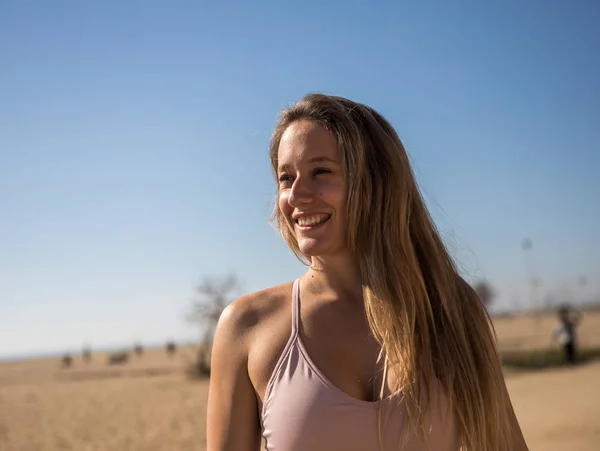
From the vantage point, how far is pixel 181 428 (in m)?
14.3

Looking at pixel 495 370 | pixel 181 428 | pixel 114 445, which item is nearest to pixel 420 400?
pixel 495 370

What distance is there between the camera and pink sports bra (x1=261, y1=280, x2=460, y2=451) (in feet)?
5.96

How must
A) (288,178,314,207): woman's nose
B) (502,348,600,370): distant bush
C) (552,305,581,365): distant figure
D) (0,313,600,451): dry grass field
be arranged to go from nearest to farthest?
(288,178,314,207): woman's nose → (0,313,600,451): dry grass field → (552,305,581,365): distant figure → (502,348,600,370): distant bush

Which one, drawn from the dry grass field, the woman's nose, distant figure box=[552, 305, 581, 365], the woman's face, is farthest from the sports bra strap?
distant figure box=[552, 305, 581, 365]

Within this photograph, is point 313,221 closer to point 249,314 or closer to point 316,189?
point 316,189

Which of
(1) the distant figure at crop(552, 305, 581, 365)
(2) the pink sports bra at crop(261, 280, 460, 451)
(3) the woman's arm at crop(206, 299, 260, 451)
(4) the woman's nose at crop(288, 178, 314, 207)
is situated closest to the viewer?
(2) the pink sports bra at crop(261, 280, 460, 451)

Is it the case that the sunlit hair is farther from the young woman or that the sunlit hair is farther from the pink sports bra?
the pink sports bra

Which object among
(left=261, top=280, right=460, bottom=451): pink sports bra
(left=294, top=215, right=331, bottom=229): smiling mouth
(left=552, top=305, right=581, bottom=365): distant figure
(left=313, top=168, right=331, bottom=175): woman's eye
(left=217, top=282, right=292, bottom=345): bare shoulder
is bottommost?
(left=552, top=305, right=581, bottom=365): distant figure

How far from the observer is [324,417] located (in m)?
1.82

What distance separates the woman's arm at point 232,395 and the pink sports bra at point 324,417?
0.06m

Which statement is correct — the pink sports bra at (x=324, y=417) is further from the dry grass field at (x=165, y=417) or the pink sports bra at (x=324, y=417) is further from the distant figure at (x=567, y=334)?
the distant figure at (x=567, y=334)

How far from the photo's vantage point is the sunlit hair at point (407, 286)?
1984 mm

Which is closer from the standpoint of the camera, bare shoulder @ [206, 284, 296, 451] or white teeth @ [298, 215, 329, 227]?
bare shoulder @ [206, 284, 296, 451]

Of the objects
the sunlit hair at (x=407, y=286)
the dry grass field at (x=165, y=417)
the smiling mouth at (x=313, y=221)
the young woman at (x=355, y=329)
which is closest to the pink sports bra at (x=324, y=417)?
the young woman at (x=355, y=329)
